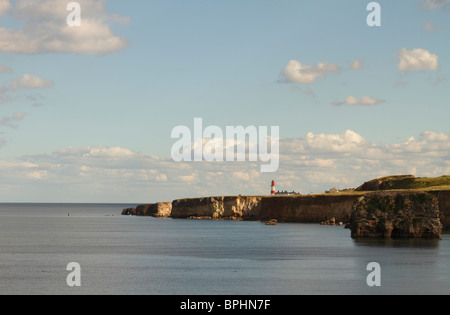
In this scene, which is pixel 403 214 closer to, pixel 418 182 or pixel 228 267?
pixel 228 267

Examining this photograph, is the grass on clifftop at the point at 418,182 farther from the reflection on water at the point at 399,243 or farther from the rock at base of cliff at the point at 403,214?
the reflection on water at the point at 399,243

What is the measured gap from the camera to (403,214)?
377 feet

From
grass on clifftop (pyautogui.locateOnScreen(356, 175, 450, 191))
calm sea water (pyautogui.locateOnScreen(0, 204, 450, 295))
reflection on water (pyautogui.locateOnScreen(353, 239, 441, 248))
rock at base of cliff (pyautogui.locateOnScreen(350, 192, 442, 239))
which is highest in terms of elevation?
grass on clifftop (pyautogui.locateOnScreen(356, 175, 450, 191))

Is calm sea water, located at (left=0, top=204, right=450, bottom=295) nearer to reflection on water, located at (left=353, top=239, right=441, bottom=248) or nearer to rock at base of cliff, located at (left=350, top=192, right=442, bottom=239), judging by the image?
reflection on water, located at (left=353, top=239, right=441, bottom=248)

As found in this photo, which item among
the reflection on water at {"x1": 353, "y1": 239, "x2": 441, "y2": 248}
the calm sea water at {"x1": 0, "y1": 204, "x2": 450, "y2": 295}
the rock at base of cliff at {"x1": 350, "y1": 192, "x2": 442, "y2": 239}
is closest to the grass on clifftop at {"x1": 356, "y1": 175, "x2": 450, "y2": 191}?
the rock at base of cliff at {"x1": 350, "y1": 192, "x2": 442, "y2": 239}

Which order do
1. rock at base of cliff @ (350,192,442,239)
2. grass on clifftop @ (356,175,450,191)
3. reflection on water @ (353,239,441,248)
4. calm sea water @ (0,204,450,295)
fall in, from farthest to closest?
grass on clifftop @ (356,175,450,191) → rock at base of cliff @ (350,192,442,239) → reflection on water @ (353,239,441,248) → calm sea water @ (0,204,450,295)

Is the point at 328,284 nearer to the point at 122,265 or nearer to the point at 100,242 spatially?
the point at 122,265

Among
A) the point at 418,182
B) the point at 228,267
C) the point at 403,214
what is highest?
the point at 418,182

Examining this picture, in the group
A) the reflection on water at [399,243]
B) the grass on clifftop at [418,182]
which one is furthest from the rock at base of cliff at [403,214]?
the grass on clifftop at [418,182]

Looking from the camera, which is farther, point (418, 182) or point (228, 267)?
point (418, 182)

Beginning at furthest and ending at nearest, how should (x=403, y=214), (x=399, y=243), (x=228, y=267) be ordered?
(x=403, y=214) < (x=399, y=243) < (x=228, y=267)

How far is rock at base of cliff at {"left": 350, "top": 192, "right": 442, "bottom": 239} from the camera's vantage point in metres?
114

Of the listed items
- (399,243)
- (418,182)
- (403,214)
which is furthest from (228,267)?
(418,182)
